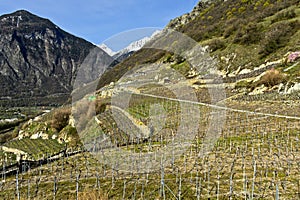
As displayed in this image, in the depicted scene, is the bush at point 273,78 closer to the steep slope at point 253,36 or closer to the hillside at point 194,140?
the hillside at point 194,140

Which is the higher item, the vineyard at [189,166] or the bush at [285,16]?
the bush at [285,16]

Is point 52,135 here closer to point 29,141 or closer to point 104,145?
point 29,141

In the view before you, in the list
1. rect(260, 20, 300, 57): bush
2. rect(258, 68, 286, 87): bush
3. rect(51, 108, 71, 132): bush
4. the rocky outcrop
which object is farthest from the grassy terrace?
the rocky outcrop

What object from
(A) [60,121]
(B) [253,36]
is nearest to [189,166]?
(A) [60,121]

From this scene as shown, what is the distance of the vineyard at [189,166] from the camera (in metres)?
10.5

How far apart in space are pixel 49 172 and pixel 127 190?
5.89 metres

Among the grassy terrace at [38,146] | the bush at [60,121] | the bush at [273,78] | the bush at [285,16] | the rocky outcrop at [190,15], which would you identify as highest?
the rocky outcrop at [190,15]

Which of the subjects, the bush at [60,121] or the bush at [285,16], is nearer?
the bush at [60,121]

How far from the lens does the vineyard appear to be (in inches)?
414

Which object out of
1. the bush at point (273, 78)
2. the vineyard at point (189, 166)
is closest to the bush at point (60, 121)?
the vineyard at point (189, 166)

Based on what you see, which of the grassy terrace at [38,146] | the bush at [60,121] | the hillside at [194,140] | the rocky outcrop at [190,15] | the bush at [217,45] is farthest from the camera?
the rocky outcrop at [190,15]

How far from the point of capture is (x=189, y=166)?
13.4m

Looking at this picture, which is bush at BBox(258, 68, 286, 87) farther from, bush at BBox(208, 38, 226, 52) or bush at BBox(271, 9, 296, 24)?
bush at BBox(208, 38, 226, 52)

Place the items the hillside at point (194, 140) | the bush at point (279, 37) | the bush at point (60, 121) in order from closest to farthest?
the hillside at point (194, 140) → the bush at point (60, 121) → the bush at point (279, 37)
